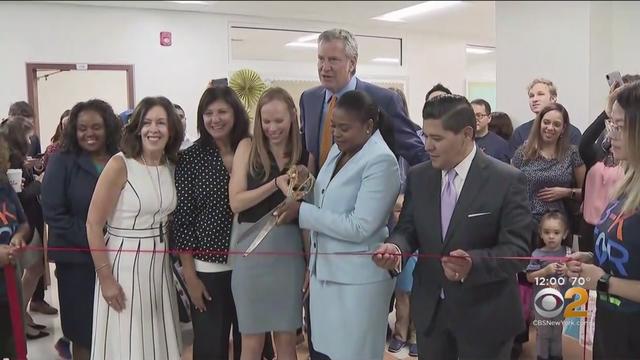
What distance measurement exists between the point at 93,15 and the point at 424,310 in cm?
649

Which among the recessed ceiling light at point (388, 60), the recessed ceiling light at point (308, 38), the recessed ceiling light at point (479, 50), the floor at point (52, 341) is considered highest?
the recessed ceiling light at point (479, 50)

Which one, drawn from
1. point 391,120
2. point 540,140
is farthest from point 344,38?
point 540,140

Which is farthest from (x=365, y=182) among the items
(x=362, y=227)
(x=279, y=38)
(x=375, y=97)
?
(x=279, y=38)

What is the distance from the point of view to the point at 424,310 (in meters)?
1.94

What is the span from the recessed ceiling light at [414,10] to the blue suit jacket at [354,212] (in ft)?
18.6

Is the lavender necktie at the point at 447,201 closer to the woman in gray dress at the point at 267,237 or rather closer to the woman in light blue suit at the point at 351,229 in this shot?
the woman in light blue suit at the point at 351,229

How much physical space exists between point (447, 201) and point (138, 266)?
4.18 ft

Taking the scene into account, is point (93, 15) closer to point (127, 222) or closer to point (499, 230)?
point (127, 222)

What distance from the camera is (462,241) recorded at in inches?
72.8

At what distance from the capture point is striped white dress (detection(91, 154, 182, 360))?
2248 mm

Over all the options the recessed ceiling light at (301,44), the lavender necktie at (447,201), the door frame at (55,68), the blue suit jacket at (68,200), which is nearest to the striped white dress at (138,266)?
the blue suit jacket at (68,200)

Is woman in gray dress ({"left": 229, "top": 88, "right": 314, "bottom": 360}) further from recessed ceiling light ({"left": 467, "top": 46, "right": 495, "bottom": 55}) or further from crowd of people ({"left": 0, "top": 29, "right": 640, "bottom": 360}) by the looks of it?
recessed ceiling light ({"left": 467, "top": 46, "right": 495, "bottom": 55})

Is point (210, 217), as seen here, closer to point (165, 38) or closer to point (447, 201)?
point (447, 201)

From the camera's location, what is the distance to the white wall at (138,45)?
6602 mm
